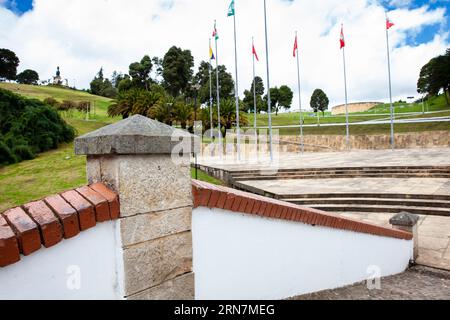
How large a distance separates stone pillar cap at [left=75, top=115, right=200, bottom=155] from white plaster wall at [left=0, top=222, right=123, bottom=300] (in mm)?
528

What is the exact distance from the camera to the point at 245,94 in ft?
240

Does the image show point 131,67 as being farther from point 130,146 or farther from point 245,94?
point 130,146

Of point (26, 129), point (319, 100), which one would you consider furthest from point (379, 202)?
point (319, 100)

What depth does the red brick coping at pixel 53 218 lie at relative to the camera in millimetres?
1609

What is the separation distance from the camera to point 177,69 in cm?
6134

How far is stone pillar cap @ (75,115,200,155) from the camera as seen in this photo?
6.58 ft

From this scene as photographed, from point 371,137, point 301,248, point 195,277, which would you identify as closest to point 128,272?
point 195,277

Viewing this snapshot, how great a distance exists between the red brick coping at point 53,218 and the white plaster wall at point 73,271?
0.08 m

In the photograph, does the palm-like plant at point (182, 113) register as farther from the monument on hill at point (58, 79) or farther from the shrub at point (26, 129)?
the monument on hill at point (58, 79)

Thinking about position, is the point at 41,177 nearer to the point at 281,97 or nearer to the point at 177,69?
the point at 177,69

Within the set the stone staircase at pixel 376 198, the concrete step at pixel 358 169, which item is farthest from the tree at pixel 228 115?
the stone staircase at pixel 376 198

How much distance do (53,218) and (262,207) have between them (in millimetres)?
1836

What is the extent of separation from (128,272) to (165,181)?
68 cm

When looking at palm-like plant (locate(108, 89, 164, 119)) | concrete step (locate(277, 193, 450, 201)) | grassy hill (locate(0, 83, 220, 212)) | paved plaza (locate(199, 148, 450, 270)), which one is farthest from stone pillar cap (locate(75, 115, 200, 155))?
palm-like plant (locate(108, 89, 164, 119))
